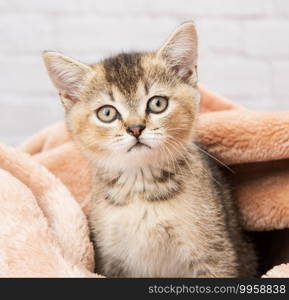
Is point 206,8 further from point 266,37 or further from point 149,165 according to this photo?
point 149,165

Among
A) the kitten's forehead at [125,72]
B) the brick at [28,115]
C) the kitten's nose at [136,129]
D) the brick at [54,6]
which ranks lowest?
the brick at [28,115]

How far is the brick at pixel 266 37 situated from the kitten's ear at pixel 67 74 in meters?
0.82

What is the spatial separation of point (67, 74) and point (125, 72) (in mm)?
125

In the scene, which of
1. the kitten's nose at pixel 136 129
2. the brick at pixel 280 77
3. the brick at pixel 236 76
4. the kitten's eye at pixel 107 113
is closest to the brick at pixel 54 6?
the brick at pixel 236 76

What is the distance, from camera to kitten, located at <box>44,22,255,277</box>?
0.89 meters

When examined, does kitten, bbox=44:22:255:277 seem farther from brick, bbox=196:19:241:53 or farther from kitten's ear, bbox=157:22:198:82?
brick, bbox=196:19:241:53

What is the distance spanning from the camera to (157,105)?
90 cm

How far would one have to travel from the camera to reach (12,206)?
85 cm

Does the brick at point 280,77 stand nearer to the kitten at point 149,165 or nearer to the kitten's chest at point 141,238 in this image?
the kitten at point 149,165

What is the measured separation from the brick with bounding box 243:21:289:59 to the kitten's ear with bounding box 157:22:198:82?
716 millimetres

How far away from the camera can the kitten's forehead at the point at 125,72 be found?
90cm

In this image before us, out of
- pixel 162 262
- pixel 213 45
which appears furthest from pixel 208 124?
pixel 213 45

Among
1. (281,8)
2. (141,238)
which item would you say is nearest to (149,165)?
(141,238)

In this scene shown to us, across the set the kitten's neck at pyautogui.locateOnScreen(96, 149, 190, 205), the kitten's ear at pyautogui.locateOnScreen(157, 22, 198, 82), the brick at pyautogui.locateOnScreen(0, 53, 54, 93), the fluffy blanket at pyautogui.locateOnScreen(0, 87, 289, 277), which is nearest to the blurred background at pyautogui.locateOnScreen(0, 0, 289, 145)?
the brick at pyautogui.locateOnScreen(0, 53, 54, 93)
